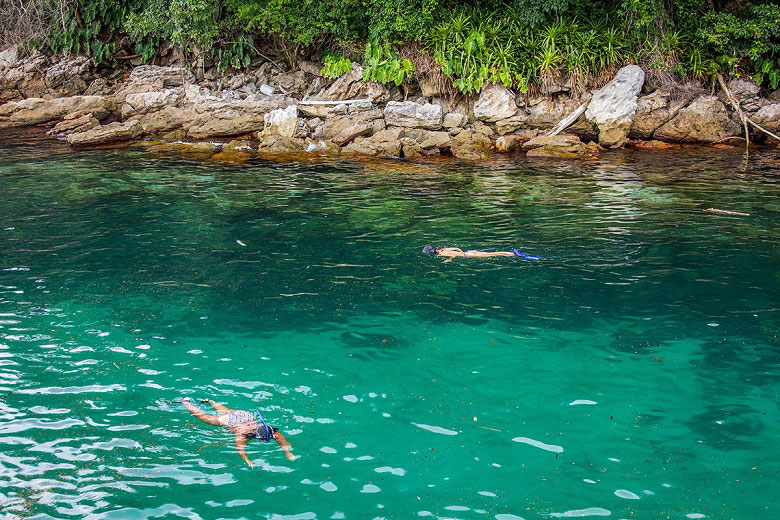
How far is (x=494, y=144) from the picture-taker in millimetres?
20578

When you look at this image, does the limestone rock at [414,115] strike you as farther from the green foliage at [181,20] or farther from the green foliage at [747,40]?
the green foliage at [747,40]

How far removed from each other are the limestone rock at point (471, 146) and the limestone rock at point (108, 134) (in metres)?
10.4

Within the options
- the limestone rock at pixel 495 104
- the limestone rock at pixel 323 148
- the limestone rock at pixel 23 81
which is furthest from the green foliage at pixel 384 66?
the limestone rock at pixel 23 81

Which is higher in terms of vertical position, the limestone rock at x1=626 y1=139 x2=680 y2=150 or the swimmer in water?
the limestone rock at x1=626 y1=139 x2=680 y2=150

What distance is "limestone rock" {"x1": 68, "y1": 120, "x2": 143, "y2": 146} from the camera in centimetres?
2078

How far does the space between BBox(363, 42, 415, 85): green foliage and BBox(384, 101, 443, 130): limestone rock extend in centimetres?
105

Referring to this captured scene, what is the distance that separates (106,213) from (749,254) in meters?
11.4

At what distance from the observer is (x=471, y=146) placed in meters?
19.8

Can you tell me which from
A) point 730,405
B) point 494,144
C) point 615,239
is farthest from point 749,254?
point 494,144

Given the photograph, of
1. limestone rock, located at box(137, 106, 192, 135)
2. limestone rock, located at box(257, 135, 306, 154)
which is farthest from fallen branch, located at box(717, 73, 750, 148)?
limestone rock, located at box(137, 106, 192, 135)

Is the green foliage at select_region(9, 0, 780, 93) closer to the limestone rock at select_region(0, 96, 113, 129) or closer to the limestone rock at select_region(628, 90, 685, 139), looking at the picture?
the limestone rock at select_region(628, 90, 685, 139)

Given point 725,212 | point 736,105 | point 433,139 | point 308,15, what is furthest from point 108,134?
point 736,105

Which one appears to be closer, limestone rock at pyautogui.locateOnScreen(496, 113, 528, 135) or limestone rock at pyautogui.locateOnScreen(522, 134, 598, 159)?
limestone rock at pyautogui.locateOnScreen(522, 134, 598, 159)

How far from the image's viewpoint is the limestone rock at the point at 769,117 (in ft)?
65.7
